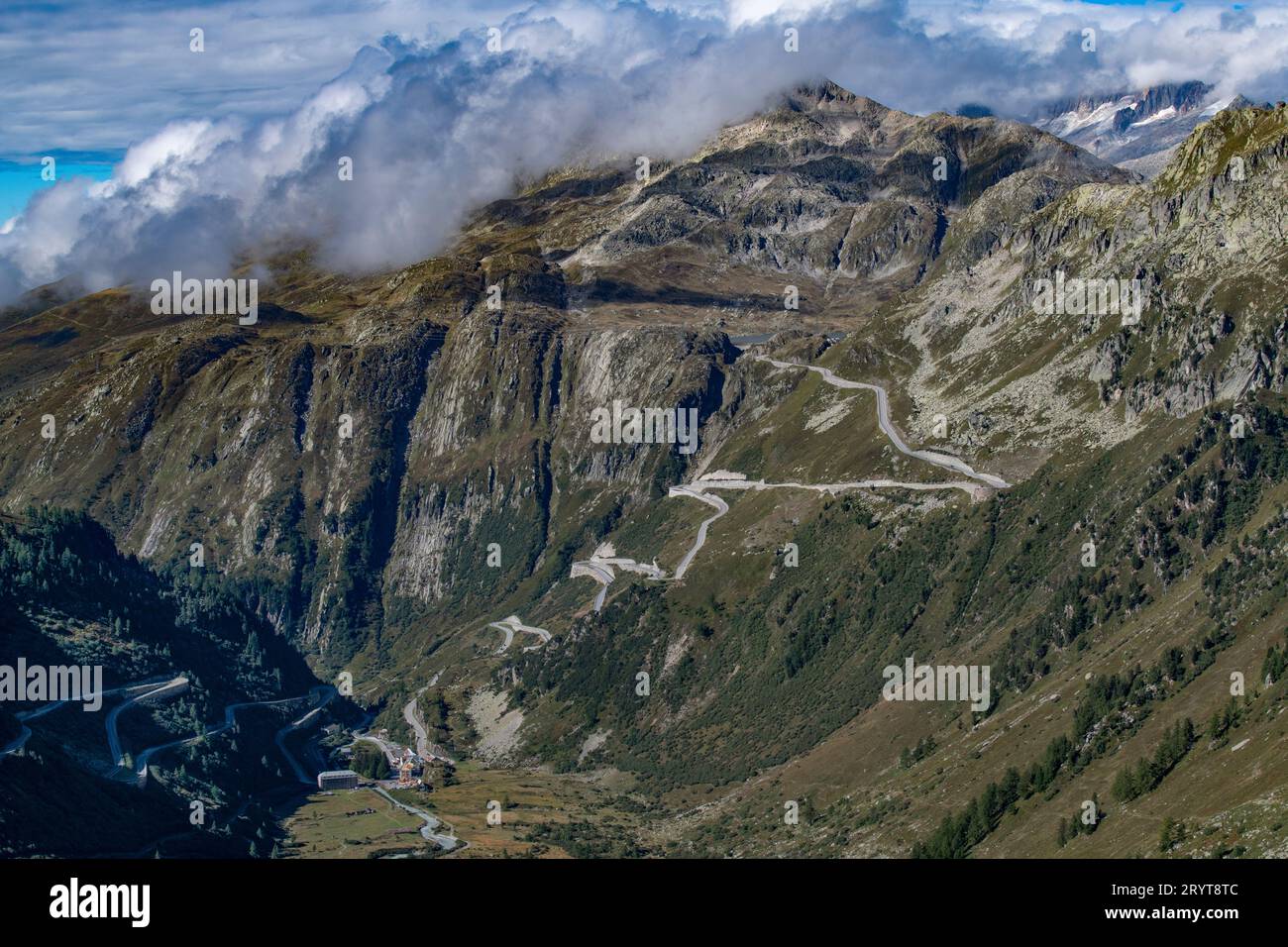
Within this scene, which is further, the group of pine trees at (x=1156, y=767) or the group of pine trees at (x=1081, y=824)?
the group of pine trees at (x=1156, y=767)

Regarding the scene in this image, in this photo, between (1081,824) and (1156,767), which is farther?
(1156,767)

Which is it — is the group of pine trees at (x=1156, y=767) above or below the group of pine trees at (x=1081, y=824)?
above

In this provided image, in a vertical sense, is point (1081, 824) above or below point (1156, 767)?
below

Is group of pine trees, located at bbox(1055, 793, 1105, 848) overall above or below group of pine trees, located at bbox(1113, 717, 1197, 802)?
below

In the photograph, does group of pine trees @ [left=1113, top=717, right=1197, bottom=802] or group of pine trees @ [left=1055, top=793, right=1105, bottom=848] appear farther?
group of pine trees @ [left=1113, top=717, right=1197, bottom=802]
